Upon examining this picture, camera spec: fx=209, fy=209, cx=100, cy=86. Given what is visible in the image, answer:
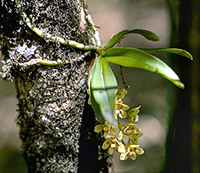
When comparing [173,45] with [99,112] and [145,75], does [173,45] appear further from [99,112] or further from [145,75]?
[145,75]

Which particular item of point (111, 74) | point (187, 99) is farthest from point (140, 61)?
point (187, 99)

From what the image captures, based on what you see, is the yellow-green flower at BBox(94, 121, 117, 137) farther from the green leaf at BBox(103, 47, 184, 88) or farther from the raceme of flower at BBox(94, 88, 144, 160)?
the green leaf at BBox(103, 47, 184, 88)

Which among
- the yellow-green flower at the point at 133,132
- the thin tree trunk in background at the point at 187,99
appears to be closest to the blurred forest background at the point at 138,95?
the thin tree trunk in background at the point at 187,99

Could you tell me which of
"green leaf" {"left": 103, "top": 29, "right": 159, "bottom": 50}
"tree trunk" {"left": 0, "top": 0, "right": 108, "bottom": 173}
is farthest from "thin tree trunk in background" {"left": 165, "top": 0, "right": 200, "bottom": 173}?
"tree trunk" {"left": 0, "top": 0, "right": 108, "bottom": 173}

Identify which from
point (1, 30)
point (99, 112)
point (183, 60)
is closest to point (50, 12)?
point (1, 30)

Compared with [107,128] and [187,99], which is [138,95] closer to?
[187,99]

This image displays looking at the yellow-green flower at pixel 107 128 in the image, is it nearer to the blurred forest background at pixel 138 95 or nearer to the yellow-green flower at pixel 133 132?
the yellow-green flower at pixel 133 132
